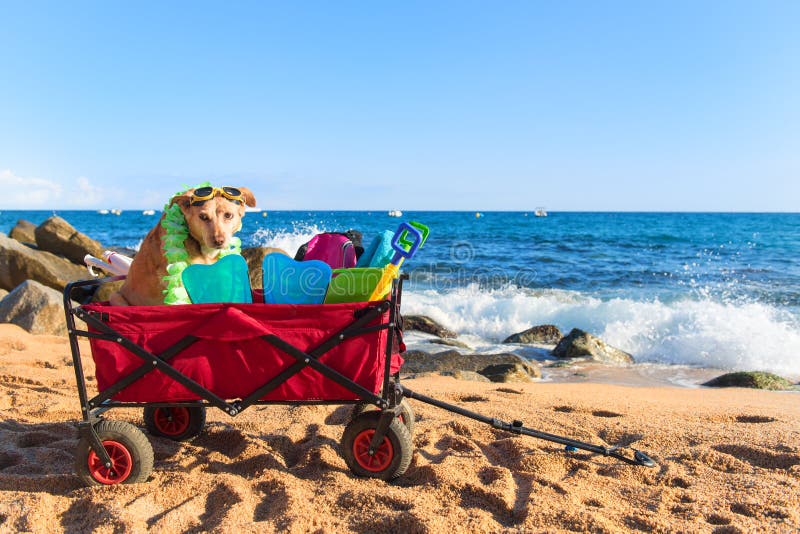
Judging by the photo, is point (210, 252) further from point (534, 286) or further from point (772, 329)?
point (534, 286)

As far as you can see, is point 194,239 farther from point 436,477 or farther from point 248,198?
point 436,477

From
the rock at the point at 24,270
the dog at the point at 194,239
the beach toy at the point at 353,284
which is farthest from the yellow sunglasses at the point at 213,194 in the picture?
the rock at the point at 24,270

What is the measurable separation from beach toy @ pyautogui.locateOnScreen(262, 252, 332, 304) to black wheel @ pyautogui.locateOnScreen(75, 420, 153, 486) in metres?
1.01

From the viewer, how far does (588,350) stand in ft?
27.0

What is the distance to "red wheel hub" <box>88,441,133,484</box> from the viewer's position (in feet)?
9.73

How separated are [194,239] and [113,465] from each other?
52.4 inches

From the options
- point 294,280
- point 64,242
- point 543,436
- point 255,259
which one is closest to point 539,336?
point 255,259

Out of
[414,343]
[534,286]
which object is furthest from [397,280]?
[534,286]

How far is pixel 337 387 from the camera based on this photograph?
293 centimetres

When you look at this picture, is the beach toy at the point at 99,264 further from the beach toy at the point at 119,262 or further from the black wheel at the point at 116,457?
the black wheel at the point at 116,457

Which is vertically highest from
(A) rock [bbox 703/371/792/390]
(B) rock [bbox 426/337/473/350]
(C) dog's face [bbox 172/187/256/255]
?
(C) dog's face [bbox 172/187/256/255]

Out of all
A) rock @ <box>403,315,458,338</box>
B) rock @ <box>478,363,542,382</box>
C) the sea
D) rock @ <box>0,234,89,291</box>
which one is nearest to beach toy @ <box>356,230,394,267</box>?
rock @ <box>478,363,542,382</box>

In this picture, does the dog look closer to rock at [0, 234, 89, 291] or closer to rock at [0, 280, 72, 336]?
rock at [0, 280, 72, 336]

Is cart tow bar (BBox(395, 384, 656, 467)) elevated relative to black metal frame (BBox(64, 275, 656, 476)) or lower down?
lower down
